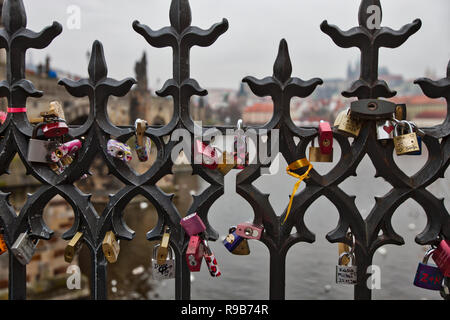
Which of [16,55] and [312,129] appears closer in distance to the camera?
[312,129]

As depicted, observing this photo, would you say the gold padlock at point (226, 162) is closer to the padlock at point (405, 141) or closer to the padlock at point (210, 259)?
the padlock at point (210, 259)

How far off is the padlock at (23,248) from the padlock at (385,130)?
1.67m

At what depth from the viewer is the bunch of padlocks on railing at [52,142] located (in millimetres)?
1721

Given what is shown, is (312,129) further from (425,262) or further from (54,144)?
(54,144)

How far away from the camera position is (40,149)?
179 centimetres

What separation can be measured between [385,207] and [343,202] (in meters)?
0.18

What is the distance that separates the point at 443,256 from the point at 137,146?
1397mm

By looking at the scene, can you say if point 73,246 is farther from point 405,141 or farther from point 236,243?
point 405,141

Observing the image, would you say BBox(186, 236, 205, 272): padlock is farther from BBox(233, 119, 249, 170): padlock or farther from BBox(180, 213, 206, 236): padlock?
BBox(233, 119, 249, 170): padlock

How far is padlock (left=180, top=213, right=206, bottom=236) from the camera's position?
1.69m

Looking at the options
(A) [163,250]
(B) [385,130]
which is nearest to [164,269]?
(A) [163,250]

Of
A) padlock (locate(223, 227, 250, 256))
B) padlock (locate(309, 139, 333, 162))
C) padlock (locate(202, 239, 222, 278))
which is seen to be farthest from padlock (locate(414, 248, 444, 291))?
padlock (locate(202, 239, 222, 278))

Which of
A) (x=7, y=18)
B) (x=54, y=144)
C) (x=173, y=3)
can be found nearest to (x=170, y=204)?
(x=54, y=144)
